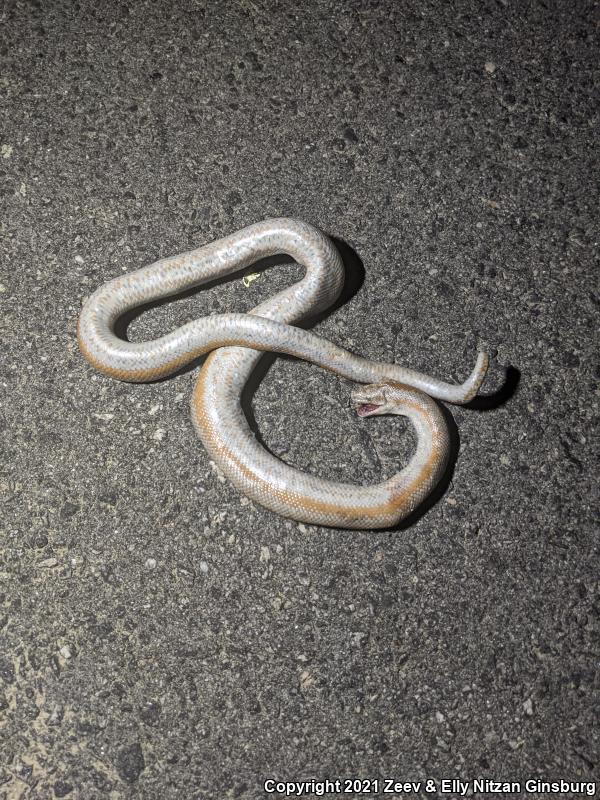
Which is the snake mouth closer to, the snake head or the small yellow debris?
the snake head

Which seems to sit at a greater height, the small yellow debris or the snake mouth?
the small yellow debris

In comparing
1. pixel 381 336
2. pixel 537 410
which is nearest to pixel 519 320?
pixel 537 410

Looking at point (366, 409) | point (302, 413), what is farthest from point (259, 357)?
point (366, 409)

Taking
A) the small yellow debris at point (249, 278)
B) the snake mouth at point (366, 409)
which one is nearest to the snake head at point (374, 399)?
the snake mouth at point (366, 409)

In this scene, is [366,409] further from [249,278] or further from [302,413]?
[249,278]

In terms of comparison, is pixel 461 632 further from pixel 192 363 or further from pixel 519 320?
pixel 192 363

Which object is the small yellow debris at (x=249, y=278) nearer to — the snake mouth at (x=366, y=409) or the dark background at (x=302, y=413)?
the dark background at (x=302, y=413)

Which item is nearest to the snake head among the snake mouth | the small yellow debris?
the snake mouth
